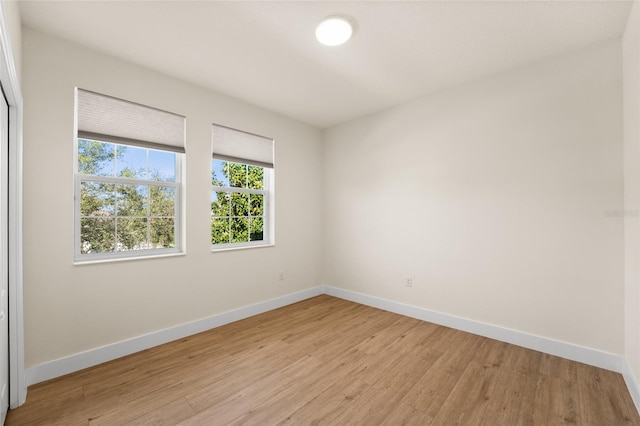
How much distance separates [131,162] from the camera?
2771 millimetres

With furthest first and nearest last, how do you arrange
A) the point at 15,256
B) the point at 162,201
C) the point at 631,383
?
the point at 162,201
the point at 631,383
the point at 15,256

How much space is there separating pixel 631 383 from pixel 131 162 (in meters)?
4.46

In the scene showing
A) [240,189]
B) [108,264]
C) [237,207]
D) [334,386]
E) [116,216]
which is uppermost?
[240,189]

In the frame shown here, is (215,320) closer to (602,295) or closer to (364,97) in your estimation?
(364,97)

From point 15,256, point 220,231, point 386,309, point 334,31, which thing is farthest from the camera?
point 386,309

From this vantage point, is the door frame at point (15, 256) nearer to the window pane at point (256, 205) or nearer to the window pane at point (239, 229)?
the window pane at point (239, 229)

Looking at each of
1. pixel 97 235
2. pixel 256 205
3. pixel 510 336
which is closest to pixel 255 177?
pixel 256 205

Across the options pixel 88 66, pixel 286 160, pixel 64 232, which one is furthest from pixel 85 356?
pixel 286 160

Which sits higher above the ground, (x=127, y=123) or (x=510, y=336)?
(x=127, y=123)

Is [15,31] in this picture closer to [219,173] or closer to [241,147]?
[219,173]

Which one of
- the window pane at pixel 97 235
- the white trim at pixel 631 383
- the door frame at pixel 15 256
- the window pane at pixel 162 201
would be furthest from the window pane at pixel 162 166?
the white trim at pixel 631 383

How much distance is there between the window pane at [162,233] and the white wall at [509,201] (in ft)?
8.02

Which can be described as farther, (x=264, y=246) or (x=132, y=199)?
(x=264, y=246)

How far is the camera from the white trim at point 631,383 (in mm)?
1887
